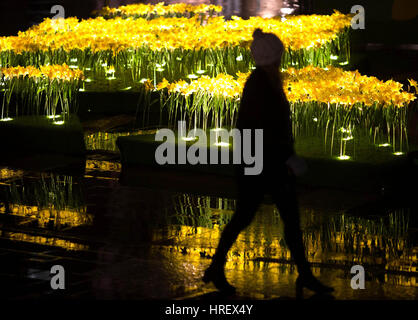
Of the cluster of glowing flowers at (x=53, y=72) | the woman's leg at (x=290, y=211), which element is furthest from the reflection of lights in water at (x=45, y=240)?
the cluster of glowing flowers at (x=53, y=72)

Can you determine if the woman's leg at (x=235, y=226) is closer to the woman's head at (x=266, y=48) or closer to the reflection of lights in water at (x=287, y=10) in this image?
the woman's head at (x=266, y=48)

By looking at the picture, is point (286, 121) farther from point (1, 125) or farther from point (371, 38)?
point (371, 38)

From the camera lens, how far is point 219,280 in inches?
260

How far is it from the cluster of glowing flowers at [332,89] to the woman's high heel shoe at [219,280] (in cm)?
429

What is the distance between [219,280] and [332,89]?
456cm

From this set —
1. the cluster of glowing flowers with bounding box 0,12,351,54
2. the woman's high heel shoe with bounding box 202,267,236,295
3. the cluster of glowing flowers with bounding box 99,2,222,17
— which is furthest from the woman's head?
the cluster of glowing flowers with bounding box 99,2,222,17

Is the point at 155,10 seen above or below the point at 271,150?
above

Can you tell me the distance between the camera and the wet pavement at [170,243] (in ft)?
22.0

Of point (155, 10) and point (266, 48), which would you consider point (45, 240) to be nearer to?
point (266, 48)

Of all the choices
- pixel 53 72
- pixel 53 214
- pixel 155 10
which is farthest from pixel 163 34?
pixel 53 214

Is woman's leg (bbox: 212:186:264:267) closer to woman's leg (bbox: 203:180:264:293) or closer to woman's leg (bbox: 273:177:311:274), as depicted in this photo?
woman's leg (bbox: 203:180:264:293)

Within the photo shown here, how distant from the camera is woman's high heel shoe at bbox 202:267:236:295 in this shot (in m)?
6.55

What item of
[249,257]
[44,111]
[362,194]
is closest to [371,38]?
[44,111]

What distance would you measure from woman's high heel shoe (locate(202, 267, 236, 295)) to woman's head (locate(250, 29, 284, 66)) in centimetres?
150
